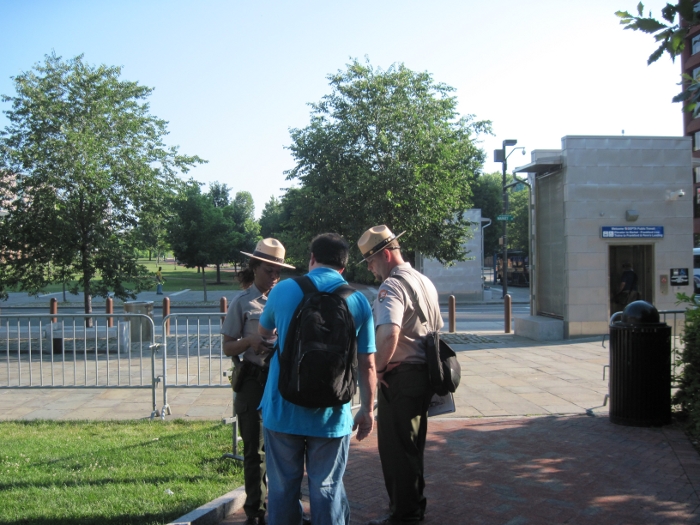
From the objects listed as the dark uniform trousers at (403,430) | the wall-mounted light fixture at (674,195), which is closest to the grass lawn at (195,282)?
Answer: the wall-mounted light fixture at (674,195)

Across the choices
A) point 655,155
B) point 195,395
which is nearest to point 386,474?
point 195,395

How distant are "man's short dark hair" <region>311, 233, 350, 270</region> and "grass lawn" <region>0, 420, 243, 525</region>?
2.06 metres

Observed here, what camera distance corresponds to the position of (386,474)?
4180 millimetres

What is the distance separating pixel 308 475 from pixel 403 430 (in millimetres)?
954

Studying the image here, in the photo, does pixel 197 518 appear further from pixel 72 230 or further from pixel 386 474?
pixel 72 230

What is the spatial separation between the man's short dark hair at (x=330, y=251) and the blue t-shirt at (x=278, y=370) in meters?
0.06

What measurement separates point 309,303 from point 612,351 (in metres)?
4.84

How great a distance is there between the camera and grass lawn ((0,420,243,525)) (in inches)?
169

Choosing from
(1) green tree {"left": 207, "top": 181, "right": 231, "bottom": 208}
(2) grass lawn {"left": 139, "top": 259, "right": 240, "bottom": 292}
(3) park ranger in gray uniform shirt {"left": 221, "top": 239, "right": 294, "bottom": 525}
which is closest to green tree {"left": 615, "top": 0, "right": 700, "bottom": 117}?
(3) park ranger in gray uniform shirt {"left": 221, "top": 239, "right": 294, "bottom": 525}

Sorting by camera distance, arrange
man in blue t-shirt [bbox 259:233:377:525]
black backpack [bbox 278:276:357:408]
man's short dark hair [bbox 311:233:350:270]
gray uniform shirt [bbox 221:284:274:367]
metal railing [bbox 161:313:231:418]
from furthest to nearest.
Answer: metal railing [bbox 161:313:231:418] → gray uniform shirt [bbox 221:284:274:367] → man's short dark hair [bbox 311:233:350:270] → man in blue t-shirt [bbox 259:233:377:525] → black backpack [bbox 278:276:357:408]

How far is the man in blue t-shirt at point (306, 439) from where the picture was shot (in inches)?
125

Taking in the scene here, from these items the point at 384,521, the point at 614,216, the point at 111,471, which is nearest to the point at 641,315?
the point at 384,521

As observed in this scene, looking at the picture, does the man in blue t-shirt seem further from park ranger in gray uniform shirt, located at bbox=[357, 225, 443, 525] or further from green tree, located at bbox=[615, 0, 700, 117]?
green tree, located at bbox=[615, 0, 700, 117]

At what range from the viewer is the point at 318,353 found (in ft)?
10.1
